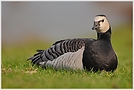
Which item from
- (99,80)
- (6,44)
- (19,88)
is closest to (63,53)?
(99,80)

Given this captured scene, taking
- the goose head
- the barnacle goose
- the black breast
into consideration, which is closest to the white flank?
the barnacle goose

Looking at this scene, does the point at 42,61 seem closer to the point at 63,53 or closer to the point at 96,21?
the point at 63,53

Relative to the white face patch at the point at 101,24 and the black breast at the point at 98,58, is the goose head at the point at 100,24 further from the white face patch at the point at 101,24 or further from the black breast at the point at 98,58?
the black breast at the point at 98,58

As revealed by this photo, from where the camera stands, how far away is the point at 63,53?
7.41 meters

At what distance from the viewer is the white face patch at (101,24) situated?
287 inches

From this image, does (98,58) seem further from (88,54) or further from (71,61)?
(71,61)

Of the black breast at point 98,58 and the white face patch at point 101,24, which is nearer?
the black breast at point 98,58

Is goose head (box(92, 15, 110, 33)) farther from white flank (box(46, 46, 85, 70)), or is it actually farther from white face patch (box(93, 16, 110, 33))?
white flank (box(46, 46, 85, 70))

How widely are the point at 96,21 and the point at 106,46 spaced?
60 cm

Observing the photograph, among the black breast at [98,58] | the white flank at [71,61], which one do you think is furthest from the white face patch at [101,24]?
the white flank at [71,61]

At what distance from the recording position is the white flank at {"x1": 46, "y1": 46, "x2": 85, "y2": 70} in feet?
23.5

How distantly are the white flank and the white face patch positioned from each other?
1.79 feet

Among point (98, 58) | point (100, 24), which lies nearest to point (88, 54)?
point (98, 58)

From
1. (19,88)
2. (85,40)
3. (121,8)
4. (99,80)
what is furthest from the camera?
(121,8)
